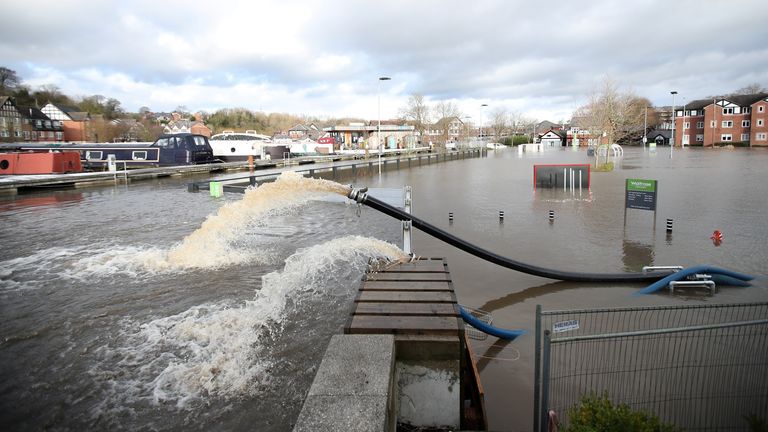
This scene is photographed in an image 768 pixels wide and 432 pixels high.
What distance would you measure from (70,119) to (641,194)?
321ft

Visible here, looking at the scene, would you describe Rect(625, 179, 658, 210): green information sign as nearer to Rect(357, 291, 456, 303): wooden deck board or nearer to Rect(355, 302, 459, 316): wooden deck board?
Rect(357, 291, 456, 303): wooden deck board

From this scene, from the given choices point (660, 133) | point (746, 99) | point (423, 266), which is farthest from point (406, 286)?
point (660, 133)

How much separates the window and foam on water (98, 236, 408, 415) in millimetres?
30805

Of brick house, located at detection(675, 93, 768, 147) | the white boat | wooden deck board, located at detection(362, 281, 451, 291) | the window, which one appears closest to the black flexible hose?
wooden deck board, located at detection(362, 281, 451, 291)

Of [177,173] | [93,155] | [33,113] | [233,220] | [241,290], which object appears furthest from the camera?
[33,113]

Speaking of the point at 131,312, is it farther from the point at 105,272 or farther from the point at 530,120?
the point at 530,120

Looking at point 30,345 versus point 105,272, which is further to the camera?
point 105,272

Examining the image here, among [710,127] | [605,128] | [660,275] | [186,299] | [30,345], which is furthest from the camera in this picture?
[710,127]

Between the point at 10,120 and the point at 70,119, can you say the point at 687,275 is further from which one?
the point at 70,119

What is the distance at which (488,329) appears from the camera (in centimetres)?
608

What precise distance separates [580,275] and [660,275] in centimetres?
145

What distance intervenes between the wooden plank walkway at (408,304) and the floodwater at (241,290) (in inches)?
38.9

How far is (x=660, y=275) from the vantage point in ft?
28.4

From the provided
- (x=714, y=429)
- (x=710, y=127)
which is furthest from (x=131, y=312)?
(x=710, y=127)
